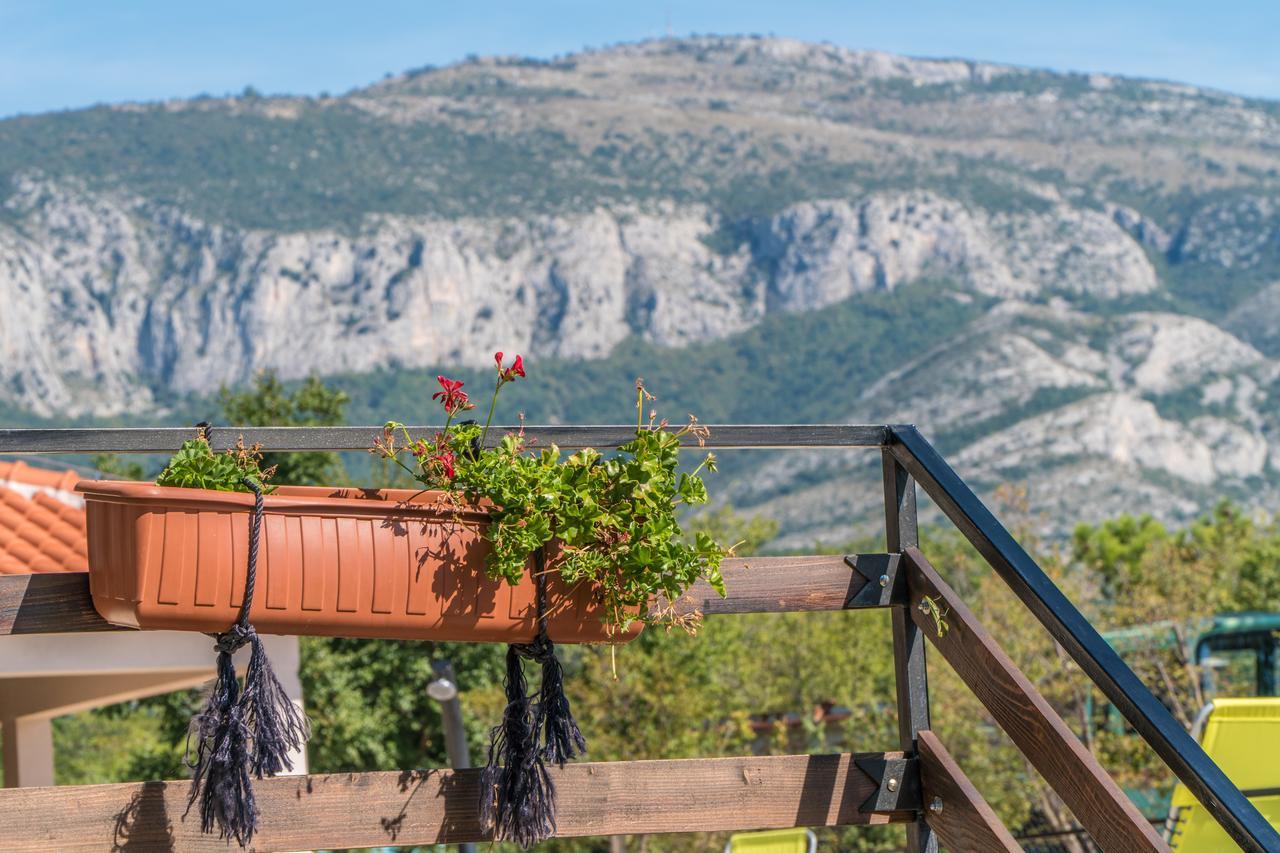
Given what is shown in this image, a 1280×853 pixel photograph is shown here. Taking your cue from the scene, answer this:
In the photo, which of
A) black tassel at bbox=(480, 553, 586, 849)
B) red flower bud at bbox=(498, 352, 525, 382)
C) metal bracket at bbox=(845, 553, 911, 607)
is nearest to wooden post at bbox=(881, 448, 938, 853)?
metal bracket at bbox=(845, 553, 911, 607)

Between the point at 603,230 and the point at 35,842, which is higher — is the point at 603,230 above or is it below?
above

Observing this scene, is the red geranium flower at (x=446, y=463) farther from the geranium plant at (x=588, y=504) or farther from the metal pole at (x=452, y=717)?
the metal pole at (x=452, y=717)

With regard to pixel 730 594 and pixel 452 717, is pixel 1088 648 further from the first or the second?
pixel 452 717

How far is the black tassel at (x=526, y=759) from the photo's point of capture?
2070mm

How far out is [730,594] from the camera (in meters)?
2.26

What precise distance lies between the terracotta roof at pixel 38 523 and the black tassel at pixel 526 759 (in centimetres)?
249

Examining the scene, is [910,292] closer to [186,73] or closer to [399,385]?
[399,385]

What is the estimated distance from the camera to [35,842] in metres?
2.02

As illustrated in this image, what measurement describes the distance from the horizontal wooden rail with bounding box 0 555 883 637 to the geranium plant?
16 cm

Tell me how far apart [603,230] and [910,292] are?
22.9 m

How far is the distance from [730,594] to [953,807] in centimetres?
49

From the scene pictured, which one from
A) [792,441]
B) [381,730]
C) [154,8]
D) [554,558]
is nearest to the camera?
[554,558]

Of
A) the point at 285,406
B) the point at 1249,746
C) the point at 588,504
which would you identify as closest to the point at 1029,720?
the point at 588,504

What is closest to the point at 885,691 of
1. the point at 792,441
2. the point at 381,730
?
the point at 381,730
